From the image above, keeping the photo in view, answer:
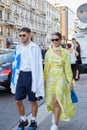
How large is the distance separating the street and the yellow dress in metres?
1.11

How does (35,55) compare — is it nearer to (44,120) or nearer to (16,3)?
(44,120)

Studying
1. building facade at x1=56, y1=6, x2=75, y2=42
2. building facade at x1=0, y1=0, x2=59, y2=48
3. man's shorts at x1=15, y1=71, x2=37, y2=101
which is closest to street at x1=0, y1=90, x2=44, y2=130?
man's shorts at x1=15, y1=71, x2=37, y2=101

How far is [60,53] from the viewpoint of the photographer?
6.17 m

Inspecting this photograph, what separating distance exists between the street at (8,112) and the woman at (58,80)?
1057mm

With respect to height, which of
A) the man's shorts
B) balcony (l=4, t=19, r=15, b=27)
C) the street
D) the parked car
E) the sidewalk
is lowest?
the street

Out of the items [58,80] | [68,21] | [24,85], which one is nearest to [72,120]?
[58,80]

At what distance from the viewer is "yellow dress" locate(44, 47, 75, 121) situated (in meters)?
6.09

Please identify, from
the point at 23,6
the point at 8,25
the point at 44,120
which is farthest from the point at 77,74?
the point at 23,6

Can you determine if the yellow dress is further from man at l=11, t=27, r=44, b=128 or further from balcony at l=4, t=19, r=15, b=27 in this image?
balcony at l=4, t=19, r=15, b=27

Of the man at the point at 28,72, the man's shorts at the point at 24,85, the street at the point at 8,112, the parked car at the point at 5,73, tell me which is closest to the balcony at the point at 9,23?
the parked car at the point at 5,73

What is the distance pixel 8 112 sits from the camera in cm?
828

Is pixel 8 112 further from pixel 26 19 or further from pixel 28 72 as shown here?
pixel 26 19

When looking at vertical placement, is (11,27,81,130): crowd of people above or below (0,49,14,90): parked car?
above

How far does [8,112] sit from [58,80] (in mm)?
2522
